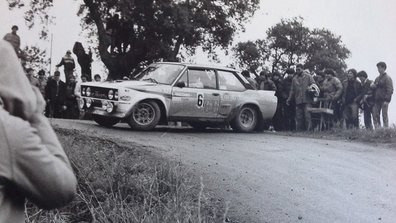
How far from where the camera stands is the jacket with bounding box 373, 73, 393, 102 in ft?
46.4

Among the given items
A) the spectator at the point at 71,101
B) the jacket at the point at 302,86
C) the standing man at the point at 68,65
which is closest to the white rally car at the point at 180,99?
the jacket at the point at 302,86

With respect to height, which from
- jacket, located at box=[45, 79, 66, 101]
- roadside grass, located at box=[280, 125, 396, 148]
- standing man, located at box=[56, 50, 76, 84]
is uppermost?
standing man, located at box=[56, 50, 76, 84]

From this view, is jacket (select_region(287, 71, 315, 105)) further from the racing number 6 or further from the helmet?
the racing number 6

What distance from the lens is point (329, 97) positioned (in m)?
15.7

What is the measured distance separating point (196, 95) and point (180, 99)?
0.40m

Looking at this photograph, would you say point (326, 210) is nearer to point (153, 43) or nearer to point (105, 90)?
point (105, 90)

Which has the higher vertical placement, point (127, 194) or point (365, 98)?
point (365, 98)

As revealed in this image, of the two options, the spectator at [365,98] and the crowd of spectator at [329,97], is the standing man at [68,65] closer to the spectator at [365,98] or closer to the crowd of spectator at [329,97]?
the crowd of spectator at [329,97]

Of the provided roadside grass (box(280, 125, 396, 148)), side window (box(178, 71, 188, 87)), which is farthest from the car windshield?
roadside grass (box(280, 125, 396, 148))

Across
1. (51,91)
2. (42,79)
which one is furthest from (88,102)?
(42,79)

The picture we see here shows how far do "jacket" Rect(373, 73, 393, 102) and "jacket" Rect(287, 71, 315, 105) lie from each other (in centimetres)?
174

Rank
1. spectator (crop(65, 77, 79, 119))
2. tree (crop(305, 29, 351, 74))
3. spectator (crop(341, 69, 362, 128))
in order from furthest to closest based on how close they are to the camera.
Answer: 1. tree (crop(305, 29, 351, 74))
2. spectator (crop(65, 77, 79, 119))
3. spectator (crop(341, 69, 362, 128))

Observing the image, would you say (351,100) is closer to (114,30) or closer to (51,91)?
(51,91)

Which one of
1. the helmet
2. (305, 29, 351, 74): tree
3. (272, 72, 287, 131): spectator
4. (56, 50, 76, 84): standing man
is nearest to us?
the helmet
